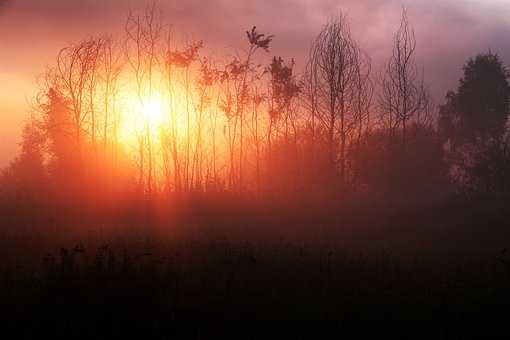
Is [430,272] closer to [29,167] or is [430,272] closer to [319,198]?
[319,198]

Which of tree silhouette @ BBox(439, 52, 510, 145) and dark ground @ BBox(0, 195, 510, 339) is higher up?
tree silhouette @ BBox(439, 52, 510, 145)

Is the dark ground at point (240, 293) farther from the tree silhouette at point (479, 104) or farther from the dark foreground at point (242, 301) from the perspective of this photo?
the tree silhouette at point (479, 104)

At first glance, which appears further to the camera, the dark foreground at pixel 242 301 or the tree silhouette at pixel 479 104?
the tree silhouette at pixel 479 104

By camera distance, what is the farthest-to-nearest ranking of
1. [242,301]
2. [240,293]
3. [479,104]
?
[479,104], [240,293], [242,301]

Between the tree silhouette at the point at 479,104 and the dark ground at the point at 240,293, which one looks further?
the tree silhouette at the point at 479,104

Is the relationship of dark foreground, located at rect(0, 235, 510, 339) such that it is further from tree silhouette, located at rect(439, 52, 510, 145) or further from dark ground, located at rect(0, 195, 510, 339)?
tree silhouette, located at rect(439, 52, 510, 145)

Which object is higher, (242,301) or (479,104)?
(479,104)

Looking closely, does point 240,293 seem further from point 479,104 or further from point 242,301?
point 479,104

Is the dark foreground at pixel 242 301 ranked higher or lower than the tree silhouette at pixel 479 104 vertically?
lower

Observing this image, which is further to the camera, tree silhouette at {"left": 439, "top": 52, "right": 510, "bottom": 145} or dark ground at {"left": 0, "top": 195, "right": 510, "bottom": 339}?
tree silhouette at {"left": 439, "top": 52, "right": 510, "bottom": 145}

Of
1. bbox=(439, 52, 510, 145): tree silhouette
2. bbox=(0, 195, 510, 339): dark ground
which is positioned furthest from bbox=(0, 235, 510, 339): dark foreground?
bbox=(439, 52, 510, 145): tree silhouette

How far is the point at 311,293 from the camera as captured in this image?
8.10 m

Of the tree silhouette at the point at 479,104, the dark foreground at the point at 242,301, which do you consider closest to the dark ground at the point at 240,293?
the dark foreground at the point at 242,301

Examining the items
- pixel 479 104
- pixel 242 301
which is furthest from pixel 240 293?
pixel 479 104
